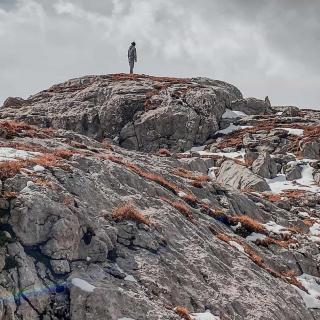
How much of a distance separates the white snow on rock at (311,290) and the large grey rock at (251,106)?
5354cm

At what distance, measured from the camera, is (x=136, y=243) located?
19812 mm

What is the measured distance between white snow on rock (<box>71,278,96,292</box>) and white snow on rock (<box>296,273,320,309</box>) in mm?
12327

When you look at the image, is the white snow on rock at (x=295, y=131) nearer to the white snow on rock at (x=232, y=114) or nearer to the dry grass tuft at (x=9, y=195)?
the white snow on rock at (x=232, y=114)

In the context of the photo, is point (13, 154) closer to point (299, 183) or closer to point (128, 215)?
point (128, 215)

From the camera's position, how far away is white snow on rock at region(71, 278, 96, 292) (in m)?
15.5

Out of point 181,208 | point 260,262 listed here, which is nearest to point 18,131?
point 181,208

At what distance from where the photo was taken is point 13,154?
2256cm

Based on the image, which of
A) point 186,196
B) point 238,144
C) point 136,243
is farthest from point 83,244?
point 238,144

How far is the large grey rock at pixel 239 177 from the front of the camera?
4941cm

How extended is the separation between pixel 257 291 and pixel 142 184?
343 inches

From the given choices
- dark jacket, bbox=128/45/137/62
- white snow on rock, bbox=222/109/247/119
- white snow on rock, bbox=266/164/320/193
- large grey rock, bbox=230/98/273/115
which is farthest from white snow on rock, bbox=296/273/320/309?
large grey rock, bbox=230/98/273/115

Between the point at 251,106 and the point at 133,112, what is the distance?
2293cm

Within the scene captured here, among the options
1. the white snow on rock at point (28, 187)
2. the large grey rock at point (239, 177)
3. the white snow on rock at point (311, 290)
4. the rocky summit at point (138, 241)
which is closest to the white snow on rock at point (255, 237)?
the rocky summit at point (138, 241)

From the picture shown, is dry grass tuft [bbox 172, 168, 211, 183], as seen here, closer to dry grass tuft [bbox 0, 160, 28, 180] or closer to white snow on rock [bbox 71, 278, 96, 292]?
dry grass tuft [bbox 0, 160, 28, 180]
